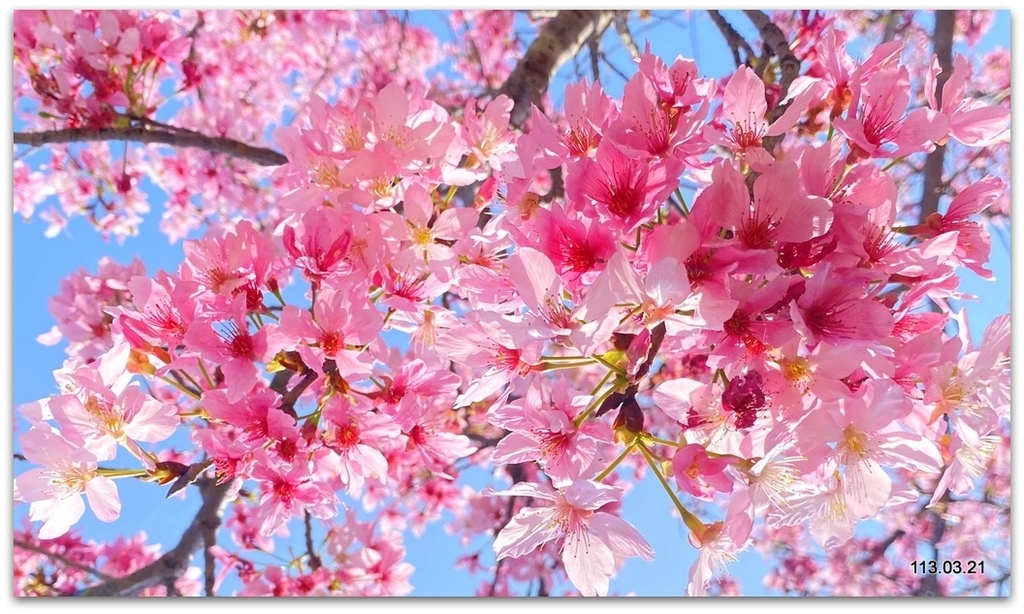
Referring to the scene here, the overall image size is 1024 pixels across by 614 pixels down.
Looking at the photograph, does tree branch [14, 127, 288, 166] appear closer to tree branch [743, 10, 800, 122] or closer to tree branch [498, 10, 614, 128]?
tree branch [498, 10, 614, 128]

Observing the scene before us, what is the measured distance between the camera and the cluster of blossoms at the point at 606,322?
537 mm

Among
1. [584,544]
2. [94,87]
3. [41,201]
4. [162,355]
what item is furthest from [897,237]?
[41,201]

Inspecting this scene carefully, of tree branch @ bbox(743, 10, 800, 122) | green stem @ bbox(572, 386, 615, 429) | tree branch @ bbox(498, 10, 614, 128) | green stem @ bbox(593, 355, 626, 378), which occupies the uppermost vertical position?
tree branch @ bbox(498, 10, 614, 128)

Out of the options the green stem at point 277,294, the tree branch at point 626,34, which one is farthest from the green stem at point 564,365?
the tree branch at point 626,34

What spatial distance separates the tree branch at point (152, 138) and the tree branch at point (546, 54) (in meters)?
0.49

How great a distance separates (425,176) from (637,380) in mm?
335

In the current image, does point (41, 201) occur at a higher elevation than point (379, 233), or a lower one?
higher

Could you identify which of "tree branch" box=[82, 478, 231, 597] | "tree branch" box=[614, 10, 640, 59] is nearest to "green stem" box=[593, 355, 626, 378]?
"tree branch" box=[82, 478, 231, 597]

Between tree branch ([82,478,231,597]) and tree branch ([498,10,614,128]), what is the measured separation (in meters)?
0.92

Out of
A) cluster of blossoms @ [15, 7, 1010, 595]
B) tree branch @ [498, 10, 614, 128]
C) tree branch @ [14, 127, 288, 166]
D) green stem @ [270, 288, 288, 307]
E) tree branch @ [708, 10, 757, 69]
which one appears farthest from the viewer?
tree branch @ [498, 10, 614, 128]

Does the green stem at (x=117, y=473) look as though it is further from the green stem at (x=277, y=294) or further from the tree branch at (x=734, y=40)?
the tree branch at (x=734, y=40)

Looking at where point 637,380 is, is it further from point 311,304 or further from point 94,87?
point 94,87

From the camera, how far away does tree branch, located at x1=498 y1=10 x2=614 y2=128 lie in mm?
1425

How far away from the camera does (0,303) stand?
112 centimetres
